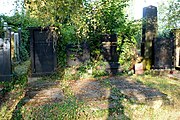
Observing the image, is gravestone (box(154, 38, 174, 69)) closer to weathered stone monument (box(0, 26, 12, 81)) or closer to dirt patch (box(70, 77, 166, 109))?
dirt patch (box(70, 77, 166, 109))

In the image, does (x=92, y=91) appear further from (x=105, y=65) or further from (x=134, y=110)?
(x=105, y=65)

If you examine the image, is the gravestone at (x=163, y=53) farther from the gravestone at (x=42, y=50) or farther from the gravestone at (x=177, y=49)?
the gravestone at (x=42, y=50)

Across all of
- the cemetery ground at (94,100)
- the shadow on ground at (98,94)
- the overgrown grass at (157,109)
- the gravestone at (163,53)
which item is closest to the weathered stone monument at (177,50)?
the gravestone at (163,53)

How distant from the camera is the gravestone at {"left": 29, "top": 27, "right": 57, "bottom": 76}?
20.3 feet

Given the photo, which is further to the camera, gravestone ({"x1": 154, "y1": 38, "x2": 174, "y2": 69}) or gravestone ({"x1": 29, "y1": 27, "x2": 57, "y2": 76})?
gravestone ({"x1": 154, "y1": 38, "x2": 174, "y2": 69})

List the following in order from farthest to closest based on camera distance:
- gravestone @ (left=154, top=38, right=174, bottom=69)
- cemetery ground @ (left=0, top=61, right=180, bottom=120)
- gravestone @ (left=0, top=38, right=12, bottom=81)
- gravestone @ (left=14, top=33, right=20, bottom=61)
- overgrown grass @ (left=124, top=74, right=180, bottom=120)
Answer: gravestone @ (left=14, top=33, right=20, bottom=61) → gravestone @ (left=154, top=38, right=174, bottom=69) → gravestone @ (left=0, top=38, right=12, bottom=81) → overgrown grass @ (left=124, top=74, right=180, bottom=120) → cemetery ground @ (left=0, top=61, right=180, bottom=120)

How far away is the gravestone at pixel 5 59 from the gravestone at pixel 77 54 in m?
1.58

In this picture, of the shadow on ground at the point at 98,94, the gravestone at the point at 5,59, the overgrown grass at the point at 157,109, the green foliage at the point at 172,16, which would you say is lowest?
the overgrown grass at the point at 157,109

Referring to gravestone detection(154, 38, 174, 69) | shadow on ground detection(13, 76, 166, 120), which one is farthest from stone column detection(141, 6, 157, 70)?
shadow on ground detection(13, 76, 166, 120)

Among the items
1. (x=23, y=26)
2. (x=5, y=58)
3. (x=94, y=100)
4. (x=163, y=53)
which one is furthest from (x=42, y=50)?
(x=23, y=26)

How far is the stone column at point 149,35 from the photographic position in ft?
23.2

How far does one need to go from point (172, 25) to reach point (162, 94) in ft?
10.5

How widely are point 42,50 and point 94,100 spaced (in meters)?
2.68

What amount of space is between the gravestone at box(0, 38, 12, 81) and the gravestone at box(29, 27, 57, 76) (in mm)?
585
